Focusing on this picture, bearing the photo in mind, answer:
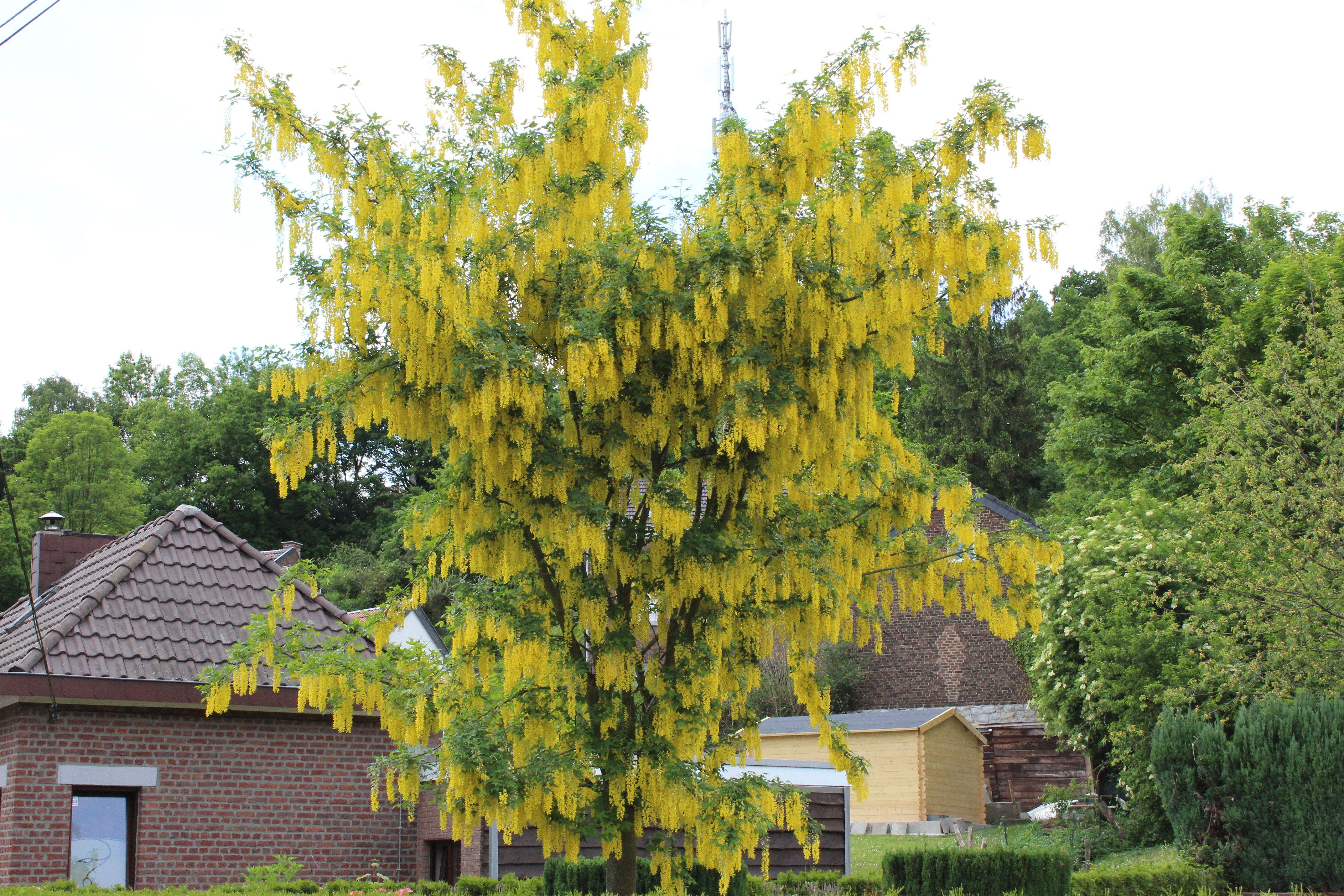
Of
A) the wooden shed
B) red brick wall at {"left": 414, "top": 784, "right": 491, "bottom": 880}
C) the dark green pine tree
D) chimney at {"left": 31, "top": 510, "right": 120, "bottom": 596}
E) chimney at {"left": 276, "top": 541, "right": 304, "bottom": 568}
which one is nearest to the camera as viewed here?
red brick wall at {"left": 414, "top": 784, "right": 491, "bottom": 880}

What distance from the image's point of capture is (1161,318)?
26.5 metres

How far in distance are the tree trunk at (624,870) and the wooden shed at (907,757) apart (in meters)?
14.5

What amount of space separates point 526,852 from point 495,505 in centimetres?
585

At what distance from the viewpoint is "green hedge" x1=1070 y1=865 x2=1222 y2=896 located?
39.9 ft

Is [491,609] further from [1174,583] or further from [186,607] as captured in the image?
[1174,583]

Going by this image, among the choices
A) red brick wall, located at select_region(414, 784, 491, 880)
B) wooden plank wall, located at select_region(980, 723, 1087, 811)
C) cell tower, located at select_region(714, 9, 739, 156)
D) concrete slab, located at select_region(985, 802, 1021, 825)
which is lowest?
concrete slab, located at select_region(985, 802, 1021, 825)

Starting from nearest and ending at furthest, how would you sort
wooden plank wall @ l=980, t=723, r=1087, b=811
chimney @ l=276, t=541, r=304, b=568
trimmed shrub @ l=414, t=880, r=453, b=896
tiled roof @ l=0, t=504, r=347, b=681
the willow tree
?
1. the willow tree
2. trimmed shrub @ l=414, t=880, r=453, b=896
3. tiled roof @ l=0, t=504, r=347, b=681
4. chimney @ l=276, t=541, r=304, b=568
5. wooden plank wall @ l=980, t=723, r=1087, b=811

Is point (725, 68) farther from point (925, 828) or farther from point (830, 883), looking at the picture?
point (830, 883)

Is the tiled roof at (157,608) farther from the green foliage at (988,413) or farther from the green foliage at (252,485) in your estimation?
the green foliage at (988,413)

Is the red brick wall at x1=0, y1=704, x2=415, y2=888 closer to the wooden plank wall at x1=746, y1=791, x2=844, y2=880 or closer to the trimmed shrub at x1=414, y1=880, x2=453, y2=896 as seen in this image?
the trimmed shrub at x1=414, y1=880, x2=453, y2=896

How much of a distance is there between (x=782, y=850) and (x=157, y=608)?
6843mm

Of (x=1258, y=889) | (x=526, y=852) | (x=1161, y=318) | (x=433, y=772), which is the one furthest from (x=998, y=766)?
(x=433, y=772)

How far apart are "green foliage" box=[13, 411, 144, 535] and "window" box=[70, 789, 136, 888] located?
3140 centimetres

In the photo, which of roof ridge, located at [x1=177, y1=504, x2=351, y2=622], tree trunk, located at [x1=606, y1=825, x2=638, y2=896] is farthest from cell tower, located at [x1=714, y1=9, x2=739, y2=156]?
tree trunk, located at [x1=606, y1=825, x2=638, y2=896]
